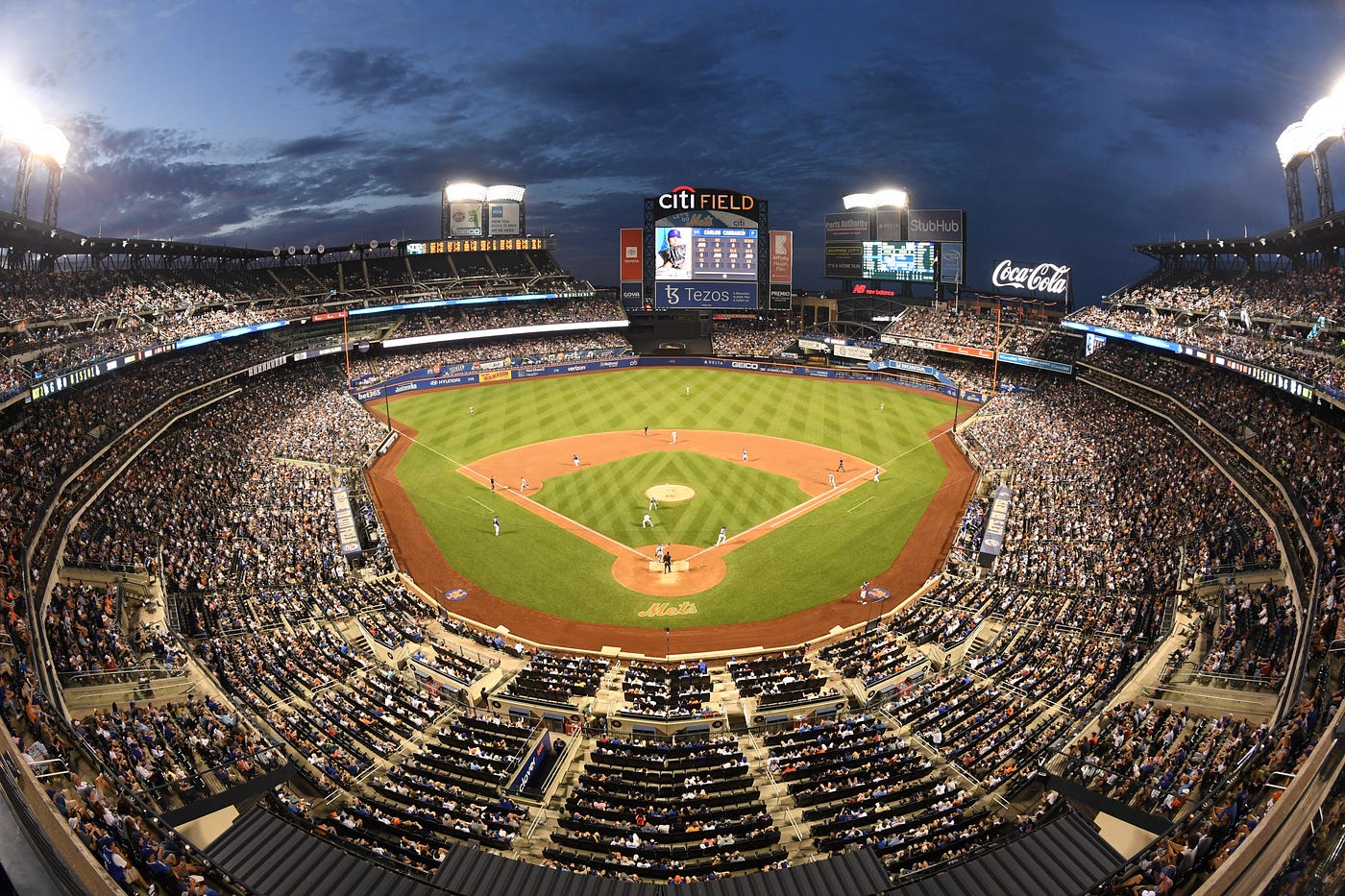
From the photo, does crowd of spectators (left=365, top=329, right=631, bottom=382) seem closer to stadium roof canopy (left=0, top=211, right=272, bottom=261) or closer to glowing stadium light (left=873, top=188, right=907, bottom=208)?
stadium roof canopy (left=0, top=211, right=272, bottom=261)

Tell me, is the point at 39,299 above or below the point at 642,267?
below

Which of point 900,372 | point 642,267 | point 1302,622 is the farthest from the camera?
point 642,267

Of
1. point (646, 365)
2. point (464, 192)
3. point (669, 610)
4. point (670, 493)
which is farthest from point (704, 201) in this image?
point (669, 610)

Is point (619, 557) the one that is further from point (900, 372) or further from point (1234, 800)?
point (900, 372)

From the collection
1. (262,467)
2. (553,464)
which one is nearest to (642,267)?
(553,464)

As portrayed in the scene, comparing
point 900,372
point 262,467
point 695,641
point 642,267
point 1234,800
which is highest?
point 642,267

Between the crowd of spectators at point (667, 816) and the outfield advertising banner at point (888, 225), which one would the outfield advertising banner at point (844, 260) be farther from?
the crowd of spectators at point (667, 816)

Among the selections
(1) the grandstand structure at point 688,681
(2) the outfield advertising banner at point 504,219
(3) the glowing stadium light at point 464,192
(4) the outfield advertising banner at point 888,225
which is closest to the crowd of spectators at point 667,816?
(1) the grandstand structure at point 688,681
